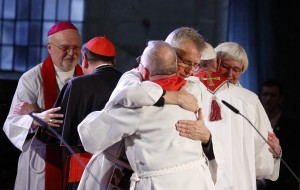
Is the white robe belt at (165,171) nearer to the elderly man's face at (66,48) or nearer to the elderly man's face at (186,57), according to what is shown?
the elderly man's face at (186,57)

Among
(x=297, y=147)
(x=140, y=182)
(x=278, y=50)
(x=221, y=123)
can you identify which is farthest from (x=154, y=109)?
(x=278, y=50)

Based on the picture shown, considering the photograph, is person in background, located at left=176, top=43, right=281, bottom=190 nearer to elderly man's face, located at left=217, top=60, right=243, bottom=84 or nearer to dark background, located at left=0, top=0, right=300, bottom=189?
elderly man's face, located at left=217, top=60, right=243, bottom=84

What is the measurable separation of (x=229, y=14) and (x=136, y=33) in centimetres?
116

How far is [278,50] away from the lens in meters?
9.33

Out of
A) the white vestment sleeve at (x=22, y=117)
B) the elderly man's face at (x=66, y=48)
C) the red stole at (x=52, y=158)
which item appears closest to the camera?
the white vestment sleeve at (x=22, y=117)

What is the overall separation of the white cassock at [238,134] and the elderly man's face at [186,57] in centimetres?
68

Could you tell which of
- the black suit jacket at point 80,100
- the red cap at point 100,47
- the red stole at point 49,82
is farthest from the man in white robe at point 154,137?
the red stole at point 49,82

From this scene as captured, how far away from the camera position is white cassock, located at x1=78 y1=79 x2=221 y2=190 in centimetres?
477

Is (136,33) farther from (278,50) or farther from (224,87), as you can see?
(224,87)

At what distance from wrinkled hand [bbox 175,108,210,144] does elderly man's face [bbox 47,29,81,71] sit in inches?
79.4

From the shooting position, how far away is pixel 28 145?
649 cm

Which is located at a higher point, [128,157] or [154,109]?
[154,109]

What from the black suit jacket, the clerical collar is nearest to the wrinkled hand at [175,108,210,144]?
the black suit jacket

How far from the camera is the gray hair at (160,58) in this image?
4758 millimetres
